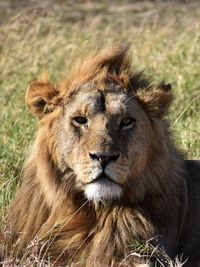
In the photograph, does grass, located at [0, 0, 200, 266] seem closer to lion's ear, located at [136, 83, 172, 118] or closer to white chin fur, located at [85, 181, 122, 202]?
lion's ear, located at [136, 83, 172, 118]

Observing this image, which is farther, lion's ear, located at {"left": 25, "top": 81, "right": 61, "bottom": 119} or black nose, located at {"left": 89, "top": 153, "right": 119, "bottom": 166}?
lion's ear, located at {"left": 25, "top": 81, "right": 61, "bottom": 119}

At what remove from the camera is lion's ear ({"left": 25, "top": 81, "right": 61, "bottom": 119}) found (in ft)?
18.0

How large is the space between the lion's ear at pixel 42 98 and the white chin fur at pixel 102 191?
523 mm

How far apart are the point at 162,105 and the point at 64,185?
0.68m

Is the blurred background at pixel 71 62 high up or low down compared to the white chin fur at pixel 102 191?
up

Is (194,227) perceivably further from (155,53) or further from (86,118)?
(155,53)

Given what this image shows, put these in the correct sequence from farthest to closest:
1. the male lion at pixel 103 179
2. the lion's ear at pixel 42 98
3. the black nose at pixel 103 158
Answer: the lion's ear at pixel 42 98, the male lion at pixel 103 179, the black nose at pixel 103 158

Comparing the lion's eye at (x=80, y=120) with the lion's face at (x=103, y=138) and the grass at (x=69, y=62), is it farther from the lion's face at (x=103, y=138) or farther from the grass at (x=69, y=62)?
the grass at (x=69, y=62)

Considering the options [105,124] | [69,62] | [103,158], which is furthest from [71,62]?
[69,62]

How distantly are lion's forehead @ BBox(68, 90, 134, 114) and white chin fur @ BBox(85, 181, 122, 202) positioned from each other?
15.1 inches

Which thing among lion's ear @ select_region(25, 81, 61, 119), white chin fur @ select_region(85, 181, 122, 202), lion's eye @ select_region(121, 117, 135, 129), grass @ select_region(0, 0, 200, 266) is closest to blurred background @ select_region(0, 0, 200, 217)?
grass @ select_region(0, 0, 200, 266)

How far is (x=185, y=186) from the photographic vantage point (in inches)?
223

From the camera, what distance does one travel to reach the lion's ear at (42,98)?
5.47 meters

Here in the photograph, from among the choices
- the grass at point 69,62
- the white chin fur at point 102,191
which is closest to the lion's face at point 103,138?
the white chin fur at point 102,191
